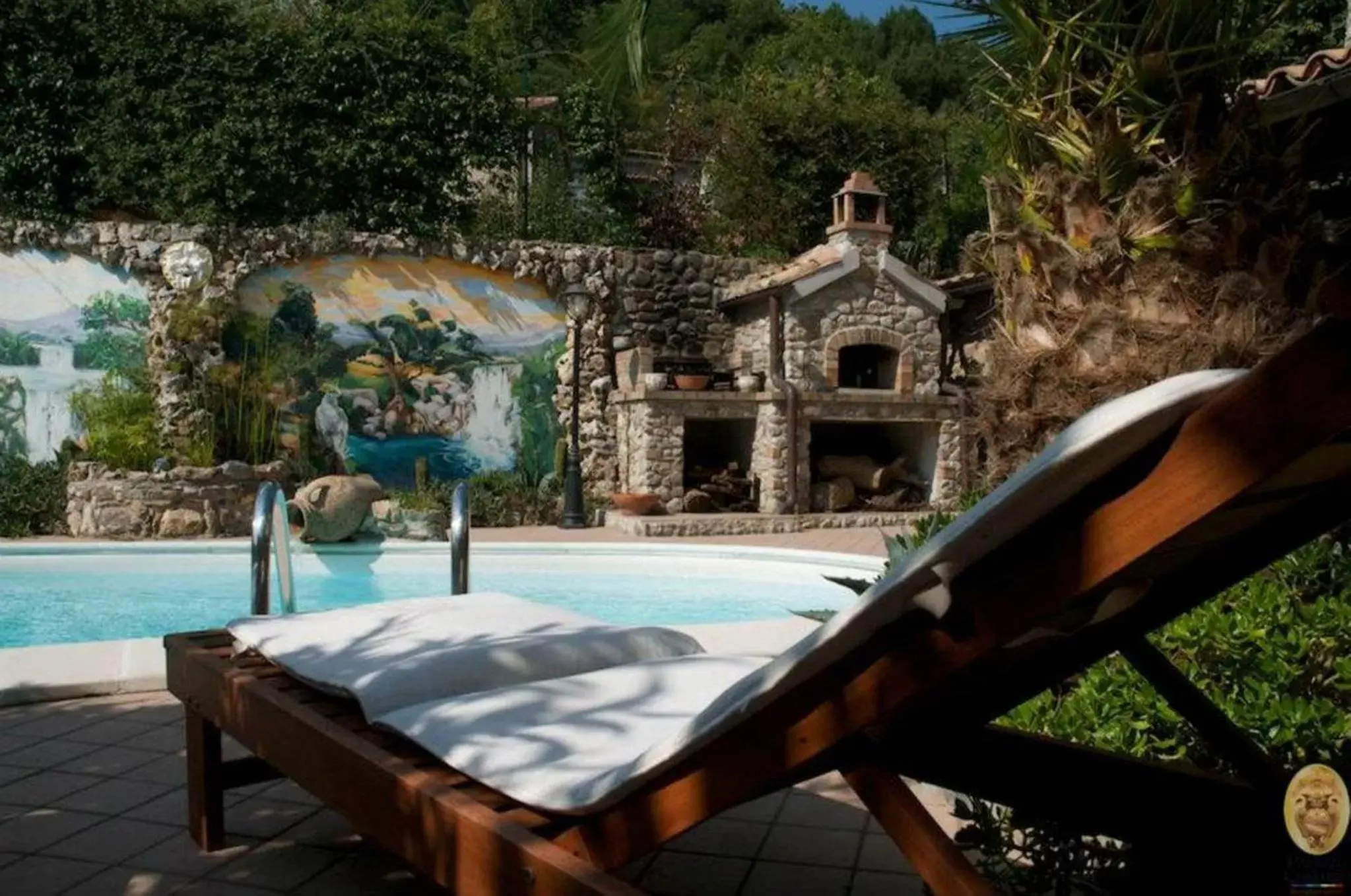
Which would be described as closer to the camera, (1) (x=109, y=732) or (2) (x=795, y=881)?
(2) (x=795, y=881)

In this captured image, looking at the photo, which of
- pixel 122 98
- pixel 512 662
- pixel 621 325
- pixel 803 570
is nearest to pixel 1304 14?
pixel 621 325

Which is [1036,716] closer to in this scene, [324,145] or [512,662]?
[512,662]

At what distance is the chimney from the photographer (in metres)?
13.6

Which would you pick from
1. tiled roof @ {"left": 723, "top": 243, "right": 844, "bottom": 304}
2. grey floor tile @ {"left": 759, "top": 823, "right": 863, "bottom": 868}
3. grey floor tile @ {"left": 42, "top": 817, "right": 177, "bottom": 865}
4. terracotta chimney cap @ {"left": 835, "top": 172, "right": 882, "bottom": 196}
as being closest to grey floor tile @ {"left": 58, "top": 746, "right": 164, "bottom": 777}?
grey floor tile @ {"left": 42, "top": 817, "right": 177, "bottom": 865}

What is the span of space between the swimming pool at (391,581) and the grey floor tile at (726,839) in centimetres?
458

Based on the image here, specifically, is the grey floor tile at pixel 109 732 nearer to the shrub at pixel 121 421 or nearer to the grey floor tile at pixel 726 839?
the grey floor tile at pixel 726 839

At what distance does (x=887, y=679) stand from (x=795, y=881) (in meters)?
1.44

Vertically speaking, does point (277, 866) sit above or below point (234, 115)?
below

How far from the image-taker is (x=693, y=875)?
2.71 m

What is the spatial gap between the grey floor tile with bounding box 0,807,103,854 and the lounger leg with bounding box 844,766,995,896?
230 cm

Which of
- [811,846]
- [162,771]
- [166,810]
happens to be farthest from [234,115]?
[811,846]

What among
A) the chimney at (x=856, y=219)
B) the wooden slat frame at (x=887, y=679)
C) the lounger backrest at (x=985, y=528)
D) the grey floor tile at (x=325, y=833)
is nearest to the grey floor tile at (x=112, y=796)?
the grey floor tile at (x=325, y=833)

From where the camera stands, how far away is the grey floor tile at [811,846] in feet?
9.11

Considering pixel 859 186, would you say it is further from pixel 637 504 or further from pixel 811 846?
pixel 811 846
